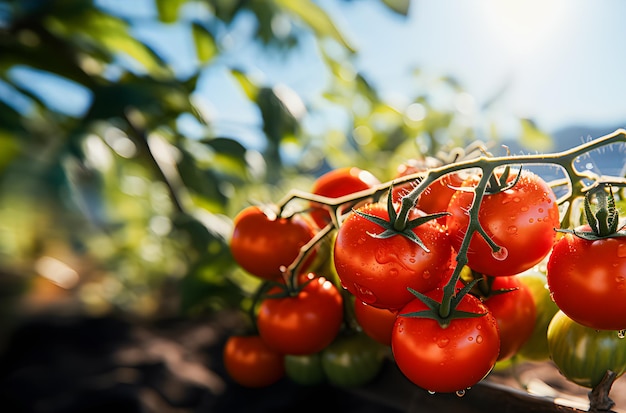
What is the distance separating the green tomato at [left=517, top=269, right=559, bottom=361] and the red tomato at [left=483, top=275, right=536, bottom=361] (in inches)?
0.8

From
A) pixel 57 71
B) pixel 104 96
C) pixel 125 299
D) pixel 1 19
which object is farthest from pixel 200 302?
pixel 125 299

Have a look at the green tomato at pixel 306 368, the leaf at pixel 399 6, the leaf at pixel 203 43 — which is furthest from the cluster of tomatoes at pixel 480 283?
the leaf at pixel 203 43

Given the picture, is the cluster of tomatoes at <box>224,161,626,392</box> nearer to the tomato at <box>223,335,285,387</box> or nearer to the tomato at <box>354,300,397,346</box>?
the tomato at <box>354,300,397,346</box>

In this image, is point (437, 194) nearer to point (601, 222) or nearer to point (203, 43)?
point (601, 222)

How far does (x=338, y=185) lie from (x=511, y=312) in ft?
0.70

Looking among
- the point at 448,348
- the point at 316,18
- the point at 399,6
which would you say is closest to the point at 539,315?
the point at 448,348

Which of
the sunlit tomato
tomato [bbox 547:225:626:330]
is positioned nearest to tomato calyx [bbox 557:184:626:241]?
tomato [bbox 547:225:626:330]

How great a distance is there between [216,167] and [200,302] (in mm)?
565

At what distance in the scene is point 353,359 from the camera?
47 centimetres

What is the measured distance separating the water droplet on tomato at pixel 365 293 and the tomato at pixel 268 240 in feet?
0.45

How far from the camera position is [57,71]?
1.01 metres

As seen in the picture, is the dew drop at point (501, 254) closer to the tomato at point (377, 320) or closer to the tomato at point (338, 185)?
the tomato at point (377, 320)

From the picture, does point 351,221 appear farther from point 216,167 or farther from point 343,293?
point 216,167

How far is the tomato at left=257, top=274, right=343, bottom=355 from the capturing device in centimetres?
44
